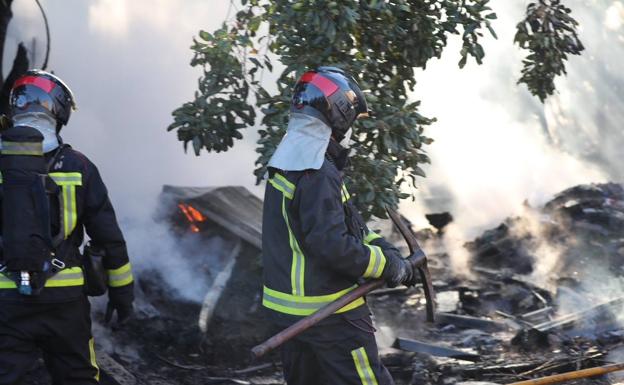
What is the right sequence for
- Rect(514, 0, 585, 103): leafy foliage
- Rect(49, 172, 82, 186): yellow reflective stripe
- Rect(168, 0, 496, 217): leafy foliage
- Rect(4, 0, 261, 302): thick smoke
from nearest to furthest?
1. Rect(49, 172, 82, 186): yellow reflective stripe
2. Rect(168, 0, 496, 217): leafy foliage
3. Rect(514, 0, 585, 103): leafy foliage
4. Rect(4, 0, 261, 302): thick smoke

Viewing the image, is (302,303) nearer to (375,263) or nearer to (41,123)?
(375,263)

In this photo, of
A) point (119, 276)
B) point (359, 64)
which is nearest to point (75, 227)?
point (119, 276)

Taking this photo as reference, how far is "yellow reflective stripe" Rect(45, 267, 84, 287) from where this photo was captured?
143 inches

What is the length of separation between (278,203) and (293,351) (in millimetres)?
670

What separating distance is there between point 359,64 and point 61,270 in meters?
2.58

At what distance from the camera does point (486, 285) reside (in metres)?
9.05

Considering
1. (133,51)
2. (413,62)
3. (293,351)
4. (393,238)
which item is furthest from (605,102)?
(293,351)

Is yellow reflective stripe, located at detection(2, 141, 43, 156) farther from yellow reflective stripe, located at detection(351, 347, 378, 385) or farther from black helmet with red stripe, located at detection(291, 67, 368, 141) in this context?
yellow reflective stripe, located at detection(351, 347, 378, 385)

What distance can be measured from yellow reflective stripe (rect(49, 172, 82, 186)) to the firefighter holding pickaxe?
90 cm

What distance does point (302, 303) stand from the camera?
136 inches

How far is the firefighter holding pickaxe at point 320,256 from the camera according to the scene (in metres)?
3.35

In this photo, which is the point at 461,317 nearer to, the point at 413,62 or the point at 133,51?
the point at 413,62

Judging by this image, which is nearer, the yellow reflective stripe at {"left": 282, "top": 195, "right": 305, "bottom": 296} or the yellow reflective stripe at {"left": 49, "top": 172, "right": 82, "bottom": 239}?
the yellow reflective stripe at {"left": 282, "top": 195, "right": 305, "bottom": 296}

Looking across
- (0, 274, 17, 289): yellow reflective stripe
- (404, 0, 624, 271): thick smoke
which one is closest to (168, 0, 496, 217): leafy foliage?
(0, 274, 17, 289): yellow reflective stripe
